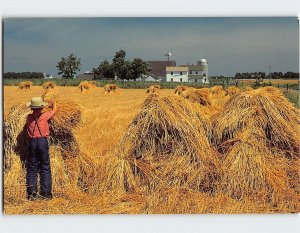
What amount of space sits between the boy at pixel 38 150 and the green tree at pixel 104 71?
1.13 m

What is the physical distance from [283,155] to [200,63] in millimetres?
1838

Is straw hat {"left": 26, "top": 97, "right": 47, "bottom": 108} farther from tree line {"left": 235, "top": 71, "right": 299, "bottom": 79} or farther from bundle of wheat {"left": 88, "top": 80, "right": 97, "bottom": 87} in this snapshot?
tree line {"left": 235, "top": 71, "right": 299, "bottom": 79}

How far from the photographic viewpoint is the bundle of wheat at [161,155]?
7754 mm

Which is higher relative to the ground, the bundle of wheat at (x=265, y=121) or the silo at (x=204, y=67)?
the silo at (x=204, y=67)

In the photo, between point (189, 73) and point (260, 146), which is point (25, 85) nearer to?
point (189, 73)

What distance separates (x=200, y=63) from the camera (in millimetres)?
8367

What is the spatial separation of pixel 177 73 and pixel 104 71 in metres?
1.22

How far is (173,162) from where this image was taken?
7.79m

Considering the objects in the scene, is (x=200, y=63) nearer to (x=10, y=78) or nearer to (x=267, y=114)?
(x=267, y=114)

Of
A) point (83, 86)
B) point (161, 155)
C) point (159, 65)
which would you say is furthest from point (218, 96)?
point (83, 86)

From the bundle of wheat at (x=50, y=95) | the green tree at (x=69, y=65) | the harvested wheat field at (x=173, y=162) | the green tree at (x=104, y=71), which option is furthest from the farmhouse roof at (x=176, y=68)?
the bundle of wheat at (x=50, y=95)

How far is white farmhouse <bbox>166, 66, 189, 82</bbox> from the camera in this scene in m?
8.65

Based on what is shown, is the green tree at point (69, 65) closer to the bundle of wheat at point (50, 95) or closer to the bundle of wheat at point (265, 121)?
the bundle of wheat at point (50, 95)

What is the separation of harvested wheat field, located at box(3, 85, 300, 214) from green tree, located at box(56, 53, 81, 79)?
1.57 ft
